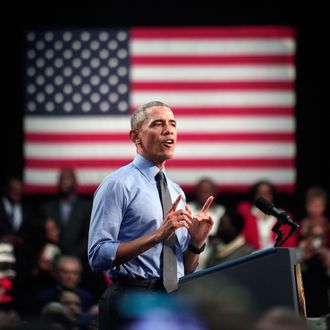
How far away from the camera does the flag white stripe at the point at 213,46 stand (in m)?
8.59

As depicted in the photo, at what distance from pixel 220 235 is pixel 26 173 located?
2.26m

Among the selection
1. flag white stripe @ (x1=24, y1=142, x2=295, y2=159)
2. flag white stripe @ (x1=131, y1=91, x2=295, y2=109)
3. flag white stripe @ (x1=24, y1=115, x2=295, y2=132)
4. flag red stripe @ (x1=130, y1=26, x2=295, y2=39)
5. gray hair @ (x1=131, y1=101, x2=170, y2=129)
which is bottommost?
flag white stripe @ (x1=24, y1=142, x2=295, y2=159)

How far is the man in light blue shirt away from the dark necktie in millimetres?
19

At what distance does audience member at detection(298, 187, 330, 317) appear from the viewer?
5.66 meters

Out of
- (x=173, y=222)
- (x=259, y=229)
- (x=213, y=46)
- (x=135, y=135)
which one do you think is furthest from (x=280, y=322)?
(x=213, y=46)

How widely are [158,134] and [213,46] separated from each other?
5251 millimetres

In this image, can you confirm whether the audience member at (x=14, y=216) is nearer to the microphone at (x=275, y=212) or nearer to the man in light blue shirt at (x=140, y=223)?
the man in light blue shirt at (x=140, y=223)

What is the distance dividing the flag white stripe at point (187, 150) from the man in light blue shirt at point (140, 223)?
5000 millimetres

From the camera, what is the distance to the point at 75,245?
24.8 ft

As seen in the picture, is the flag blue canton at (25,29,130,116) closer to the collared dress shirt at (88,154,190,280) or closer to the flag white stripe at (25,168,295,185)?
the flag white stripe at (25,168,295,185)

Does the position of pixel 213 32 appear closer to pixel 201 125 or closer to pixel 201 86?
pixel 201 86

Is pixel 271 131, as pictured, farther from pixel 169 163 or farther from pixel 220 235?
pixel 220 235

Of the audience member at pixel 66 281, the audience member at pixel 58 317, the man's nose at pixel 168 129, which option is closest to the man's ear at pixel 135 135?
the man's nose at pixel 168 129

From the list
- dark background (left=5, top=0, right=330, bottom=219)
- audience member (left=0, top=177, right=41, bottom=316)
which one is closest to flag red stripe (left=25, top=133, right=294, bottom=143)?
dark background (left=5, top=0, right=330, bottom=219)
